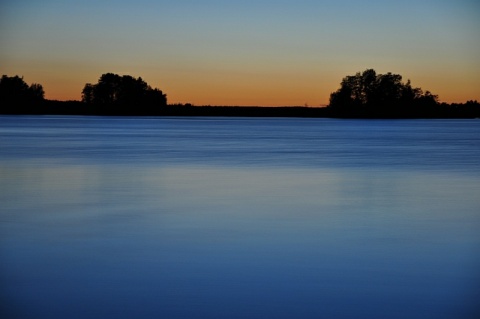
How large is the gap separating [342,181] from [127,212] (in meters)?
7.43

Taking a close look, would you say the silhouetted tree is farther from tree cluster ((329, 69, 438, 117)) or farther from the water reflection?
the water reflection

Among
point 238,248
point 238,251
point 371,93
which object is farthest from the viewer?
point 371,93

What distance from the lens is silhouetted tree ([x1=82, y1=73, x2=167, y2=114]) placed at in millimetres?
147625

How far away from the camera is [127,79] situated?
147 m

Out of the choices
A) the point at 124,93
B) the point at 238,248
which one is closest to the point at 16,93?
the point at 124,93

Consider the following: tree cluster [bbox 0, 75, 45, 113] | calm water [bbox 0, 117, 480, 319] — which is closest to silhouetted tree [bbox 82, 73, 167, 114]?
tree cluster [bbox 0, 75, 45, 113]

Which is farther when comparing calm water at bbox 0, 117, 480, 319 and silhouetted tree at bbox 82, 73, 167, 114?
silhouetted tree at bbox 82, 73, 167, 114

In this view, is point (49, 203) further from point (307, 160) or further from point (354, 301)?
point (307, 160)

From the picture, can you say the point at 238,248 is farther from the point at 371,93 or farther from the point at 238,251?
the point at 371,93

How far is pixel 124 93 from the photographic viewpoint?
494 ft

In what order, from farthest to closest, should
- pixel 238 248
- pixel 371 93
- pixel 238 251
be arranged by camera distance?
pixel 371 93, pixel 238 248, pixel 238 251

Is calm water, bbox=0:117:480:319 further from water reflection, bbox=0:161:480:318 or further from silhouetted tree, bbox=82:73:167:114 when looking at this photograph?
silhouetted tree, bbox=82:73:167:114

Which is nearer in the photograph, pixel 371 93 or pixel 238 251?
pixel 238 251

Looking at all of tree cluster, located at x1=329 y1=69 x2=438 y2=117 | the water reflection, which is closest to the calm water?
the water reflection
